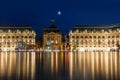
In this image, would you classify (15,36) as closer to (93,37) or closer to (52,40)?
(52,40)

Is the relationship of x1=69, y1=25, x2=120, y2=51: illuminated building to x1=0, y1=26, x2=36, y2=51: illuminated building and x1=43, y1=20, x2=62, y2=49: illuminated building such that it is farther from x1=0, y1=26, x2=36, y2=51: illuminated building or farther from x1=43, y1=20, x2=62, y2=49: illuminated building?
x1=0, y1=26, x2=36, y2=51: illuminated building

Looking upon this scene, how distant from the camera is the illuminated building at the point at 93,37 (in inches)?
6708

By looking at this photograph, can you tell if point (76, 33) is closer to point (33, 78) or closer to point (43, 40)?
point (43, 40)

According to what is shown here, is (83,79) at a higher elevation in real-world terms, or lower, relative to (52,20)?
lower

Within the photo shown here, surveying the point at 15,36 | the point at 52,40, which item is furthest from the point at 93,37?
the point at 15,36

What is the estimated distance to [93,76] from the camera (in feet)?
116

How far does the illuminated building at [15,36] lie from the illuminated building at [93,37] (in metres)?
19.3

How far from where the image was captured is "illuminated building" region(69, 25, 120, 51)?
170375 millimetres

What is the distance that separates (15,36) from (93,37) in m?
37.0

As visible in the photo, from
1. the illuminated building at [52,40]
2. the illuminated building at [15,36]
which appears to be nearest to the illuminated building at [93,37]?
the illuminated building at [52,40]

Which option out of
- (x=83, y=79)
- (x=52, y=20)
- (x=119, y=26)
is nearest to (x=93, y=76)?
(x=83, y=79)

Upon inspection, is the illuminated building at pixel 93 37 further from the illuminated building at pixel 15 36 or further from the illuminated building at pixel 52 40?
the illuminated building at pixel 15 36

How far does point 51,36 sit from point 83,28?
16269 millimetres

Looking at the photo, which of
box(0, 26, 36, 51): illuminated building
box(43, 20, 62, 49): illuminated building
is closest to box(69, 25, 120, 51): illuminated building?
box(43, 20, 62, 49): illuminated building
